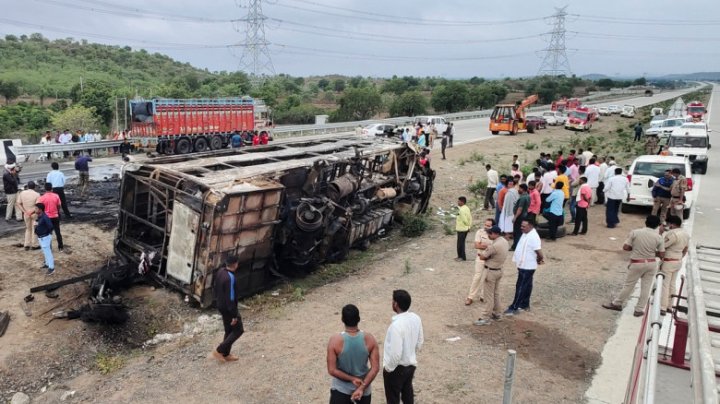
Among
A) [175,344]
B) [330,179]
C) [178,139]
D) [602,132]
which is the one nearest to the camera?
[175,344]

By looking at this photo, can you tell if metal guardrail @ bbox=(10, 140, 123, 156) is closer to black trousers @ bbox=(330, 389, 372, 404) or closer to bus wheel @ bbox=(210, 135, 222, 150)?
bus wheel @ bbox=(210, 135, 222, 150)

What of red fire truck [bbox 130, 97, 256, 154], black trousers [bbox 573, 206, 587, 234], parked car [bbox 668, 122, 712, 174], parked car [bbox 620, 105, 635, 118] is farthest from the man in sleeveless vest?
parked car [bbox 620, 105, 635, 118]

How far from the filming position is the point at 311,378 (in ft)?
20.0

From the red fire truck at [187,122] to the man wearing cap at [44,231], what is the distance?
45.6ft

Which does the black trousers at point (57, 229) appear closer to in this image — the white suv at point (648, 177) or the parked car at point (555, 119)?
the white suv at point (648, 177)

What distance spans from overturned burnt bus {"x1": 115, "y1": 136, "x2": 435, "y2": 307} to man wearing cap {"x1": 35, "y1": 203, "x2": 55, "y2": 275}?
3.82 ft

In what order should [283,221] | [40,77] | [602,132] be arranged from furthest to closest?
[40,77], [602,132], [283,221]

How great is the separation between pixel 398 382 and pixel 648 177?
11725 millimetres

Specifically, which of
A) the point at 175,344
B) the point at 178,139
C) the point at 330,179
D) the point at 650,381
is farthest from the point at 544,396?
the point at 178,139

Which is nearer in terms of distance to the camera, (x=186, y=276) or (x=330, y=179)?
(x=186, y=276)

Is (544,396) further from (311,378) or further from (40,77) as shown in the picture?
(40,77)

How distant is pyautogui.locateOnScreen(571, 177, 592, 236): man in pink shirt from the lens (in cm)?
1141

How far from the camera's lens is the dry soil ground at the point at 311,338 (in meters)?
5.98

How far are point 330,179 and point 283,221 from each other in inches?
81.0
